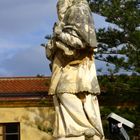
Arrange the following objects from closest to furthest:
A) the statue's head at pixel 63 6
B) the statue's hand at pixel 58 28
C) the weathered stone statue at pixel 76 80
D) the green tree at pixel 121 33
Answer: the weathered stone statue at pixel 76 80
the statue's hand at pixel 58 28
the statue's head at pixel 63 6
the green tree at pixel 121 33

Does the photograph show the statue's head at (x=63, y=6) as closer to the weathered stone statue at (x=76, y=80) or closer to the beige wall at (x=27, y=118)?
the weathered stone statue at (x=76, y=80)

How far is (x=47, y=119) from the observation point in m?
27.4

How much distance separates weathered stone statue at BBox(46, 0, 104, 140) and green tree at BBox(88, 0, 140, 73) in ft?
45.7

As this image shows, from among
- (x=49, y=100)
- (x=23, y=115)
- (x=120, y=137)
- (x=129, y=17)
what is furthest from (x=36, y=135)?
(x=120, y=137)

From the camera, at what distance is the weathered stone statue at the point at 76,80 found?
21.3ft

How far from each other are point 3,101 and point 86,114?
2393cm

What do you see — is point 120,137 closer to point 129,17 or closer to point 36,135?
point 129,17

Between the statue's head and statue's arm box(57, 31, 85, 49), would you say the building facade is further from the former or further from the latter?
statue's arm box(57, 31, 85, 49)

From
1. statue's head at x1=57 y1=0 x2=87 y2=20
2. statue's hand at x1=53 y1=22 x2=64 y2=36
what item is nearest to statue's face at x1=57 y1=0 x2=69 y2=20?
statue's head at x1=57 y1=0 x2=87 y2=20

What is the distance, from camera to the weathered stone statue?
6.49m

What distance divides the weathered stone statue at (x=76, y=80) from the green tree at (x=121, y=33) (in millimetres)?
13925

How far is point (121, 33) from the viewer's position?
74.1ft

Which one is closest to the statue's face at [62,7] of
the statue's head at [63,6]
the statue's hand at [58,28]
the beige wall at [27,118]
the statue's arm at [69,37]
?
the statue's head at [63,6]

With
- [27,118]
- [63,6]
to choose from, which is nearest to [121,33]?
[27,118]
